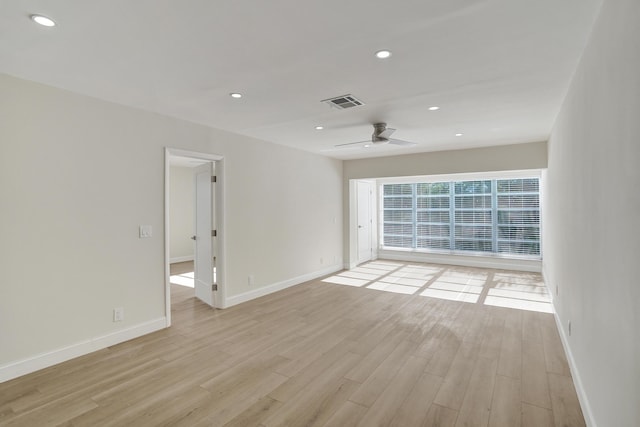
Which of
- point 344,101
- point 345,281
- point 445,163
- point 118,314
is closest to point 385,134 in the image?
point 344,101

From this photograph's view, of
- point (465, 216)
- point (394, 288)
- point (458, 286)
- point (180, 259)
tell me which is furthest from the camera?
point (180, 259)

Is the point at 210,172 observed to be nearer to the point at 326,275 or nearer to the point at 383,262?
the point at 326,275

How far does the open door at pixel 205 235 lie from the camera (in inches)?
183

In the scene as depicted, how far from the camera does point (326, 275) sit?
663 centimetres

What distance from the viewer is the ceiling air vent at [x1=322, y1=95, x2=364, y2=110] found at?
125 inches

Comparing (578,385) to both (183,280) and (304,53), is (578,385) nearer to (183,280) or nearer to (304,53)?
(304,53)

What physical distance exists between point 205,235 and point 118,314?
167cm

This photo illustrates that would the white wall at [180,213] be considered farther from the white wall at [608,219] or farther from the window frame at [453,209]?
the white wall at [608,219]

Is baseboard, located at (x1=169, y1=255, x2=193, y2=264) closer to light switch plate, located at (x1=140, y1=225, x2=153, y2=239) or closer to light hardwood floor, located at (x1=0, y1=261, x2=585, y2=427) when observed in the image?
light hardwood floor, located at (x1=0, y1=261, x2=585, y2=427)

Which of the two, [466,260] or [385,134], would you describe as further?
[466,260]

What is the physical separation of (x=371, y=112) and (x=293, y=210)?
2.64 m

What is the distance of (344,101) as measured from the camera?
3240 mm

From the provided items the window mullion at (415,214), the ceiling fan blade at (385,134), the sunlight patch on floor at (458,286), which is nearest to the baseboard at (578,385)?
the sunlight patch on floor at (458,286)

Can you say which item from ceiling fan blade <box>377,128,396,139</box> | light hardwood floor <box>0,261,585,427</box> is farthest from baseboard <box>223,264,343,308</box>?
ceiling fan blade <box>377,128,396,139</box>
